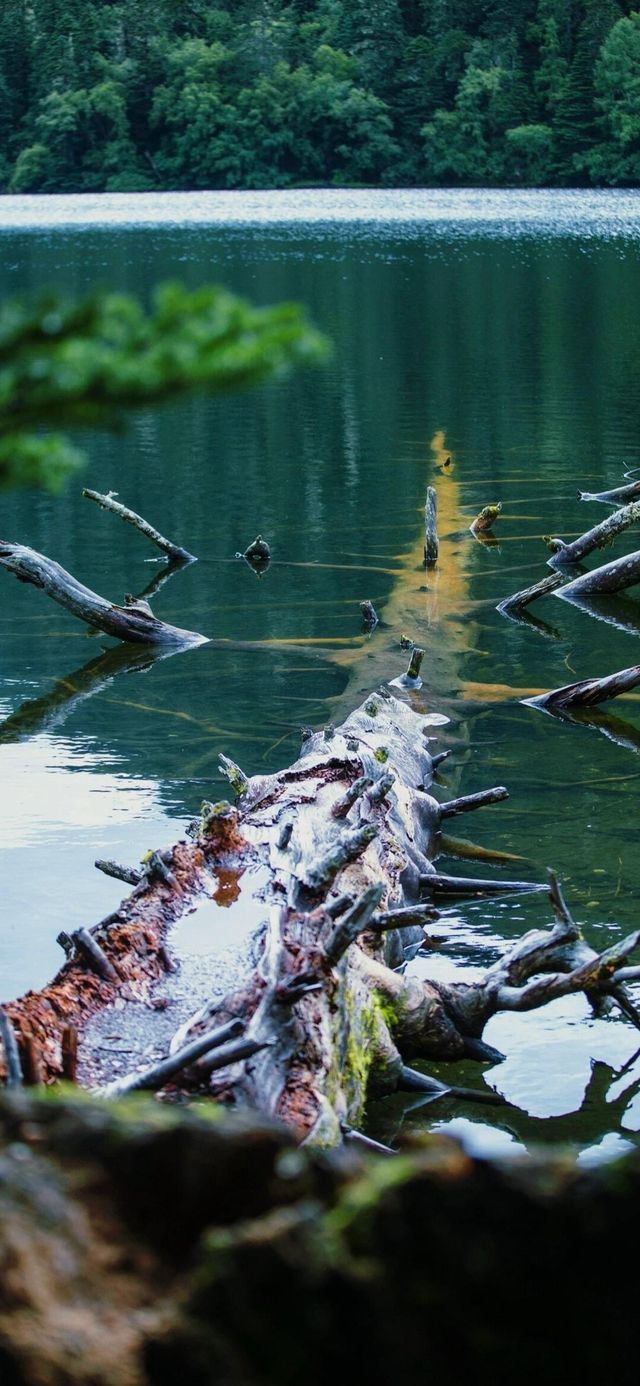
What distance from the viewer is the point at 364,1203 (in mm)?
2662

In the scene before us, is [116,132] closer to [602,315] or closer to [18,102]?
[18,102]

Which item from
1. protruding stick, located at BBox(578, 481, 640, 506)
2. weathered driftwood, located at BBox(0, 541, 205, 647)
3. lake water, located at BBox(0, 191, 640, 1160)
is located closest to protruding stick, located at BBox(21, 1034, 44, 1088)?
lake water, located at BBox(0, 191, 640, 1160)

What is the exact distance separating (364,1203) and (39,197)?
158 m

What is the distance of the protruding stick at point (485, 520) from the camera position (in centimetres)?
2498

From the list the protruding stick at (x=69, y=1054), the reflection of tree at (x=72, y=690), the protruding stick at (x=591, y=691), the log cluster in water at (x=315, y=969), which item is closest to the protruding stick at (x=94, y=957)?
the log cluster in water at (x=315, y=969)

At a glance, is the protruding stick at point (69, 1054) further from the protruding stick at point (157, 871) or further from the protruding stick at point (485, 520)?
the protruding stick at point (485, 520)

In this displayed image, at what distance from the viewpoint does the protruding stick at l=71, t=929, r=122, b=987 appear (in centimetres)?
795

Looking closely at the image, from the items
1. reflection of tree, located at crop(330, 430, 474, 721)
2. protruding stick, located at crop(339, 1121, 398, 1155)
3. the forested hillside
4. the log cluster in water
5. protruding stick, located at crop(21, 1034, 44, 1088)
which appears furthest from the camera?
the forested hillside

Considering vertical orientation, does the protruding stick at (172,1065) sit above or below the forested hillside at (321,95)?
below

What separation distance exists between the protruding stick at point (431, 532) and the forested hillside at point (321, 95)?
11237 centimetres

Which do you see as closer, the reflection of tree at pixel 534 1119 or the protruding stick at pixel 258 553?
the reflection of tree at pixel 534 1119

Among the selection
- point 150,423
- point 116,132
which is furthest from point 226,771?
point 116,132

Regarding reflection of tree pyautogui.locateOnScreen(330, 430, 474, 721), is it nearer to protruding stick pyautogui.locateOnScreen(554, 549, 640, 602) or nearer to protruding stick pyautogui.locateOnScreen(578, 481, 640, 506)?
protruding stick pyautogui.locateOnScreen(554, 549, 640, 602)

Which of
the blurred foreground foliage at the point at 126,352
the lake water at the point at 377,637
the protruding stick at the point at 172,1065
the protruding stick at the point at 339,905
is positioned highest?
the blurred foreground foliage at the point at 126,352
